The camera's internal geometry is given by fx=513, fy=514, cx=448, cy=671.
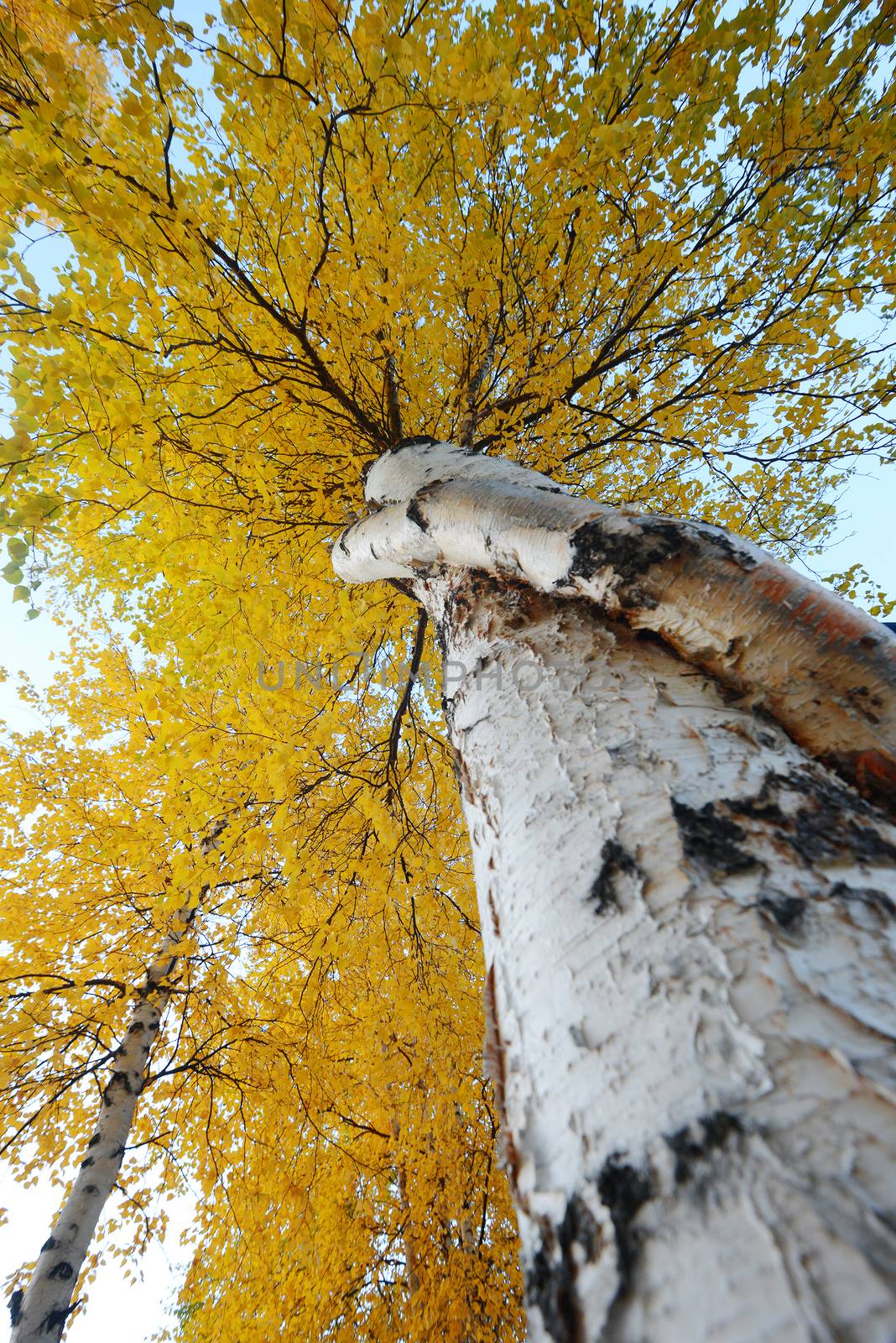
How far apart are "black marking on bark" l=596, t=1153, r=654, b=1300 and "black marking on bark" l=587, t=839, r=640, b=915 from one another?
0.23 meters

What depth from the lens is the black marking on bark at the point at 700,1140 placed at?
40 centimetres

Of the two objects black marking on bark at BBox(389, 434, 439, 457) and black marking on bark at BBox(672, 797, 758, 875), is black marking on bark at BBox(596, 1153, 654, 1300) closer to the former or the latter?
black marking on bark at BBox(672, 797, 758, 875)

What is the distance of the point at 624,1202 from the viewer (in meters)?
0.43

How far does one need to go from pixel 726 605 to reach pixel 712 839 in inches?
18.7

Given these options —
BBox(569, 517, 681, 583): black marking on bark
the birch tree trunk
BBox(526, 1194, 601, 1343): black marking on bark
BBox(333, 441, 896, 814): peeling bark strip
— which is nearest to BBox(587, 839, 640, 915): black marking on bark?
the birch tree trunk

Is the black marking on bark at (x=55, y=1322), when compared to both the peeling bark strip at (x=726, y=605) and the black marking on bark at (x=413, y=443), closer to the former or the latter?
the peeling bark strip at (x=726, y=605)

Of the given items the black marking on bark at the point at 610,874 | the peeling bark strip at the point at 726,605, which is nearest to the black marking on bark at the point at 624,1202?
the black marking on bark at the point at 610,874

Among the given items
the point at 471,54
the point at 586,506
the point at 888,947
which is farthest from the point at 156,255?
the point at 888,947

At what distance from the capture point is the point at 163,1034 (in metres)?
3.83

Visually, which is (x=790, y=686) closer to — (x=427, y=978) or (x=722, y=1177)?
(x=722, y=1177)

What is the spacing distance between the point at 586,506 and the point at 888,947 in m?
1.00

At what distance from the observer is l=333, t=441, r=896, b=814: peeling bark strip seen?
80 centimetres

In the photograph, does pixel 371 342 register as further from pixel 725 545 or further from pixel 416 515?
pixel 725 545

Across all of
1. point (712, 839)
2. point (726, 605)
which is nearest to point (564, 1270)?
point (712, 839)
